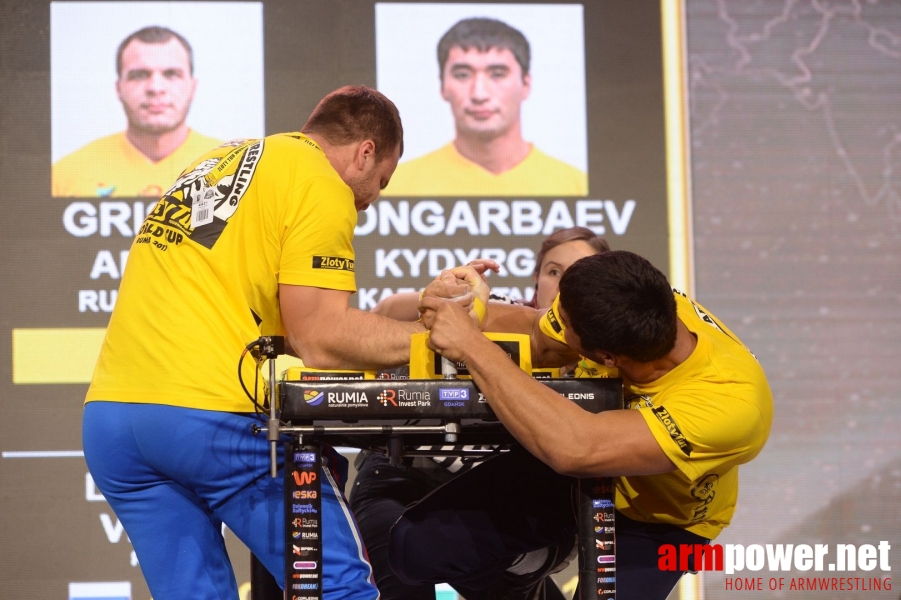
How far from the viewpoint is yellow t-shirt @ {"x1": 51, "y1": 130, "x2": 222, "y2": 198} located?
152 inches

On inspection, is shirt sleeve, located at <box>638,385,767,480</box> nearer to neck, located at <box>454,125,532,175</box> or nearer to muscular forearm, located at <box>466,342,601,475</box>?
muscular forearm, located at <box>466,342,601,475</box>

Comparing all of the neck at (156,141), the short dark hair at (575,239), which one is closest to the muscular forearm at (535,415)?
the short dark hair at (575,239)

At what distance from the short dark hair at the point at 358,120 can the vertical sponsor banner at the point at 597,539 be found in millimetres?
912

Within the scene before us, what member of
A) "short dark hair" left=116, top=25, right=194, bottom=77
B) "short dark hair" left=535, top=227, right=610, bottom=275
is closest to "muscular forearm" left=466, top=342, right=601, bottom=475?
"short dark hair" left=535, top=227, right=610, bottom=275

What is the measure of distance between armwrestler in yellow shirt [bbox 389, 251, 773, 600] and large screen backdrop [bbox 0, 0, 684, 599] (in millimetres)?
1882

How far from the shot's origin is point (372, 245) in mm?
3947

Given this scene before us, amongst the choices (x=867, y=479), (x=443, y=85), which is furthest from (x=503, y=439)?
(x=867, y=479)

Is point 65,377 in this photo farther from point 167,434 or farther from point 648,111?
point 648,111

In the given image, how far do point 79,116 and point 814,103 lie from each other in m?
3.35

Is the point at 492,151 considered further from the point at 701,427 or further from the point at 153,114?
the point at 701,427

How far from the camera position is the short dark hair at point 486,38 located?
4016 millimetres

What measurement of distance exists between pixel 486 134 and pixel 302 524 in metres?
2.66

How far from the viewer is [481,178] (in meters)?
3.98

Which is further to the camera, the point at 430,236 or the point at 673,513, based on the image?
the point at 430,236
